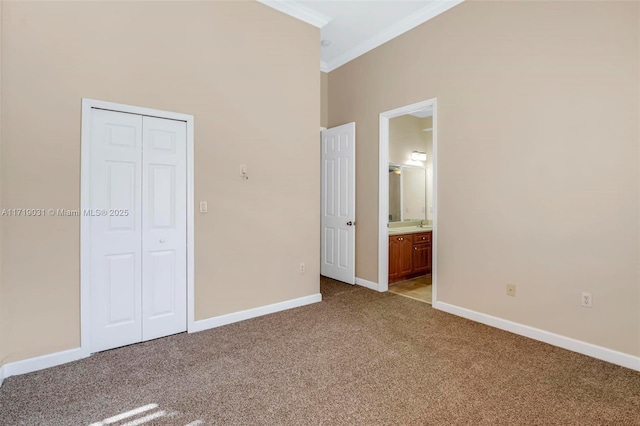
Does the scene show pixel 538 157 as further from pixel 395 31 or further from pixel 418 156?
pixel 418 156

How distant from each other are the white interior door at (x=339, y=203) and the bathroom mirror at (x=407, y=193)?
1012mm

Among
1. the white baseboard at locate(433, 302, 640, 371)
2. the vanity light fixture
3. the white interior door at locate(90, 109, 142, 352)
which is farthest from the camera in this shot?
the vanity light fixture

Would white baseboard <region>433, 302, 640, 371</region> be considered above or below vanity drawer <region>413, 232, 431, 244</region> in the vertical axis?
below

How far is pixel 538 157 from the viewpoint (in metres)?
2.83

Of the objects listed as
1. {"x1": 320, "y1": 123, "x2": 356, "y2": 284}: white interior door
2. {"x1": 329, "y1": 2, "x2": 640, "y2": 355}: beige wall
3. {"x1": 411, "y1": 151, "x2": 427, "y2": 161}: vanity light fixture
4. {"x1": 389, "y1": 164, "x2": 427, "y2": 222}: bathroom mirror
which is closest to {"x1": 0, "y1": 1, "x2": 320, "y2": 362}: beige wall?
{"x1": 320, "y1": 123, "x2": 356, "y2": 284}: white interior door

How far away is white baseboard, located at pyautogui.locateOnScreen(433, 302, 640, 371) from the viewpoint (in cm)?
240

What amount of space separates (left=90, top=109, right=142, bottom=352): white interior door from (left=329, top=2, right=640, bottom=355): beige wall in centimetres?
303

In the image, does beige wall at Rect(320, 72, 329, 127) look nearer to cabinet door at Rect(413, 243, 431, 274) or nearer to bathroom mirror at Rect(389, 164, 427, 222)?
bathroom mirror at Rect(389, 164, 427, 222)

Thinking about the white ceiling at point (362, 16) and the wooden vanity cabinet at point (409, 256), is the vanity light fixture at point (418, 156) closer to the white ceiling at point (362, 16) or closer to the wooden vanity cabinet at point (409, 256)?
the wooden vanity cabinet at point (409, 256)

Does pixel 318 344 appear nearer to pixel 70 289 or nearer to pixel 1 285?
pixel 70 289

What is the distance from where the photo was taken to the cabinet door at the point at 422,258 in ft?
16.4

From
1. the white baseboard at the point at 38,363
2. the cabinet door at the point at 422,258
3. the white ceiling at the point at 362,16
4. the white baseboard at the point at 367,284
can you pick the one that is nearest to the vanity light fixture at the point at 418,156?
the cabinet door at the point at 422,258

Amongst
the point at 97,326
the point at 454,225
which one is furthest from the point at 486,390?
the point at 97,326

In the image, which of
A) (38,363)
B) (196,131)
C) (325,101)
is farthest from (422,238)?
(38,363)
